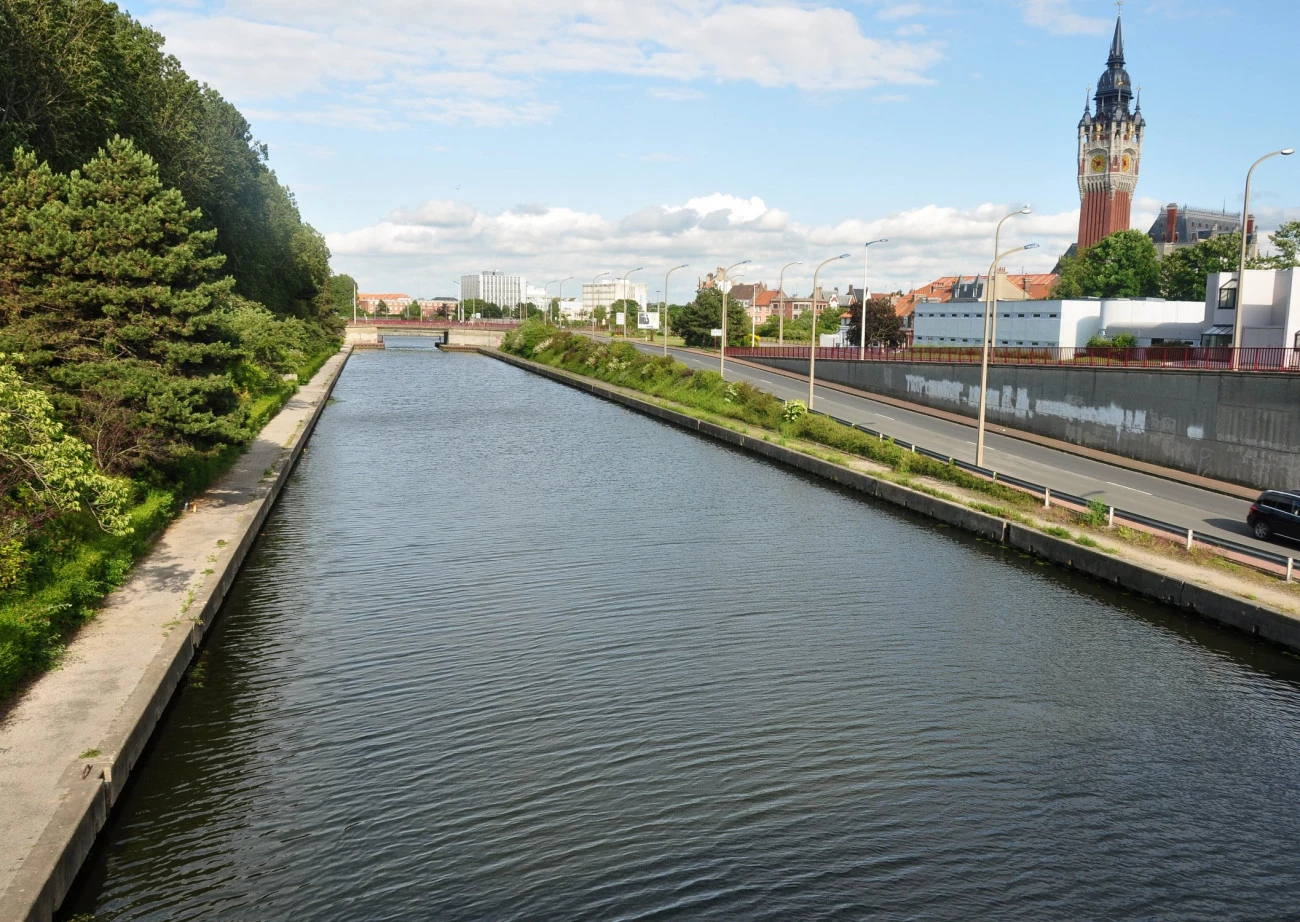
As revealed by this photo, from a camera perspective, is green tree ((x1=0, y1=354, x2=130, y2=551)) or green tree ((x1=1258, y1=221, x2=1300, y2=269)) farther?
green tree ((x1=1258, y1=221, x2=1300, y2=269))

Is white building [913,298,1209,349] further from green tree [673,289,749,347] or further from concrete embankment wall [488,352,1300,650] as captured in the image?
concrete embankment wall [488,352,1300,650]

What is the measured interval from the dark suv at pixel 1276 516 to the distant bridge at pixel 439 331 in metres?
134

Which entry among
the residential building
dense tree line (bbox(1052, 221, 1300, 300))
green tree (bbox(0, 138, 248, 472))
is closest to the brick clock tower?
the residential building

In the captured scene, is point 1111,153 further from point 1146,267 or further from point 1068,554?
point 1068,554

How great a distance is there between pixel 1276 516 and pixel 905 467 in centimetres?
1315

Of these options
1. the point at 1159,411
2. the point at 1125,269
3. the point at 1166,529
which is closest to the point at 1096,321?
the point at 1125,269

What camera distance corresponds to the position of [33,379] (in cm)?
2433

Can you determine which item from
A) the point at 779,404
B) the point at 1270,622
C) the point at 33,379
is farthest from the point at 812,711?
the point at 779,404

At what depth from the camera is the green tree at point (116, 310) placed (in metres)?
24.6

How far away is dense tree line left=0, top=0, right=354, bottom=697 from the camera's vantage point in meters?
16.4

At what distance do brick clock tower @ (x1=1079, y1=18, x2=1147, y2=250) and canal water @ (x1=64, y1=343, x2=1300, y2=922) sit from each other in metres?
152

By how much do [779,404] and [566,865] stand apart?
42.7m

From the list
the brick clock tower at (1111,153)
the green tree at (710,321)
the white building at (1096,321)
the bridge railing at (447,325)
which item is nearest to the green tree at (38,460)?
the white building at (1096,321)

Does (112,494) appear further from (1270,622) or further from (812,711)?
(1270,622)
